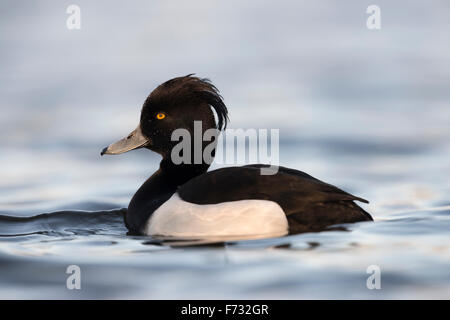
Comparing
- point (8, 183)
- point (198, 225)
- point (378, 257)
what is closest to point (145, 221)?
point (198, 225)

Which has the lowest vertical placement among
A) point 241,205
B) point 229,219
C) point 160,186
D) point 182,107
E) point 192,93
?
point 229,219

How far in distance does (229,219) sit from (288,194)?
19.3 inches

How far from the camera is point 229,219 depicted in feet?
24.6

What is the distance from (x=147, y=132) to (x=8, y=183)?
2470mm

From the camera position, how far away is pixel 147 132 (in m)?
8.58

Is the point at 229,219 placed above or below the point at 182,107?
below

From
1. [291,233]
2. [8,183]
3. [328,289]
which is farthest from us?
[8,183]

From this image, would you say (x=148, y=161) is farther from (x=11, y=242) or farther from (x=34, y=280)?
(x=34, y=280)

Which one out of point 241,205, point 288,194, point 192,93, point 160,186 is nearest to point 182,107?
point 192,93

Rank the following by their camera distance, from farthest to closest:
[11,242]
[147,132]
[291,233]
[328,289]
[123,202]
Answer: [123,202] → [147,132] → [11,242] → [291,233] → [328,289]

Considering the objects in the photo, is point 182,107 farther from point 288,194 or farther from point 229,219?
point 288,194

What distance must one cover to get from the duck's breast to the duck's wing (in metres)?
0.05

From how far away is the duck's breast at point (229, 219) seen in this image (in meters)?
7.43

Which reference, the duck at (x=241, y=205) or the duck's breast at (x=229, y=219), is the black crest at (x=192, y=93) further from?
the duck's breast at (x=229, y=219)
